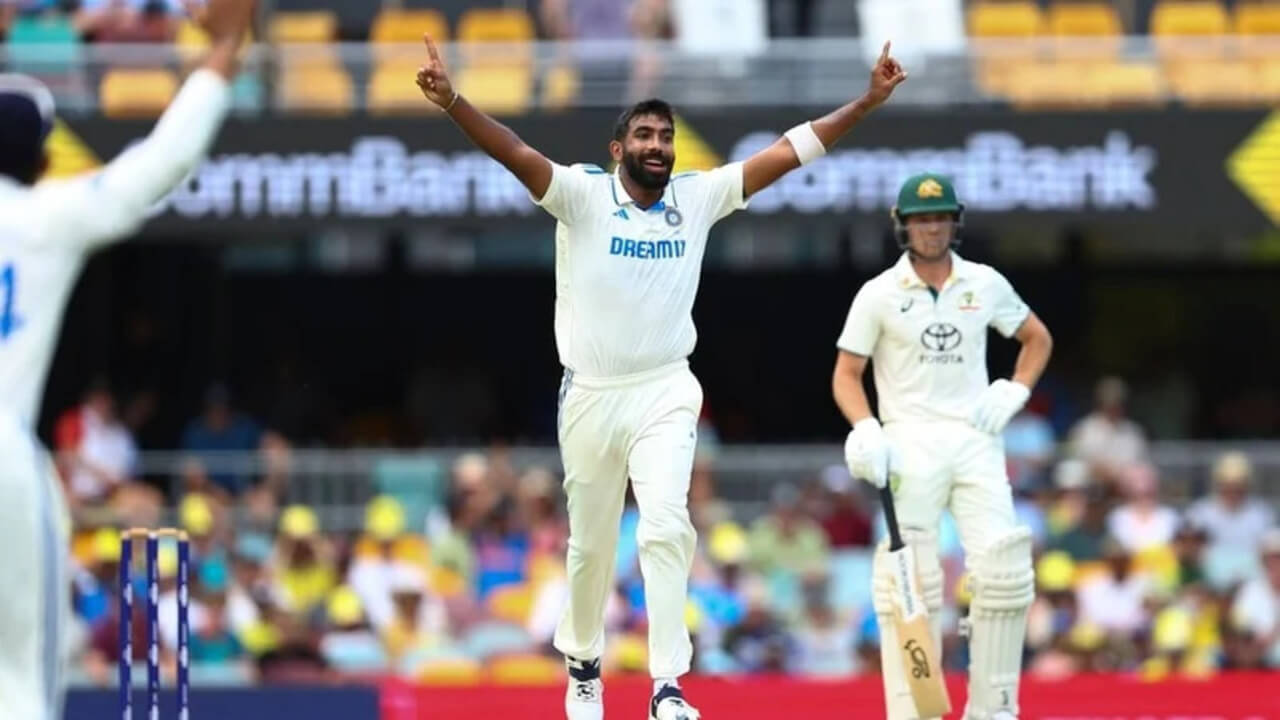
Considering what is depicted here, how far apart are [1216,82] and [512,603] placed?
5627mm

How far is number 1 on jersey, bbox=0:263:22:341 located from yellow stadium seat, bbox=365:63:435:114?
978 cm

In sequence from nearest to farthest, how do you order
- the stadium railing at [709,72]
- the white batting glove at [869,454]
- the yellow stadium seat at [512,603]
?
the white batting glove at [869,454], the yellow stadium seat at [512,603], the stadium railing at [709,72]

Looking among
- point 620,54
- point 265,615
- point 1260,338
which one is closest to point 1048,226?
point 620,54

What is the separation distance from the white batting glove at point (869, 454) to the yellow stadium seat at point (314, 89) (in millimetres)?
7705

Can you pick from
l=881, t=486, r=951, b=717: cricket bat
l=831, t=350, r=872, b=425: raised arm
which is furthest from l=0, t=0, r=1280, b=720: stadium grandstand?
l=831, t=350, r=872, b=425: raised arm

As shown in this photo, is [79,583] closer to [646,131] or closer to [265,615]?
[265,615]

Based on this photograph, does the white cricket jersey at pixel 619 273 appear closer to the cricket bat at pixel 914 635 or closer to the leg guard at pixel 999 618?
the cricket bat at pixel 914 635

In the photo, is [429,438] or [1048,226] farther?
[429,438]

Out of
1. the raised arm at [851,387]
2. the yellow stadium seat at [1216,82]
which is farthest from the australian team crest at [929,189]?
the yellow stadium seat at [1216,82]

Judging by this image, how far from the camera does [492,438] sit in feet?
59.5

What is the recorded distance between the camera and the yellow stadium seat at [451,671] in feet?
41.4

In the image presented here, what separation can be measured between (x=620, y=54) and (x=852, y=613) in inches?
156

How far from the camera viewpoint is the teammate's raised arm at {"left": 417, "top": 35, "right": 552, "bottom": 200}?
7.82 metres

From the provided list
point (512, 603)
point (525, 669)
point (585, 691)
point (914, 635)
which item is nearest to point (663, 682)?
point (585, 691)
